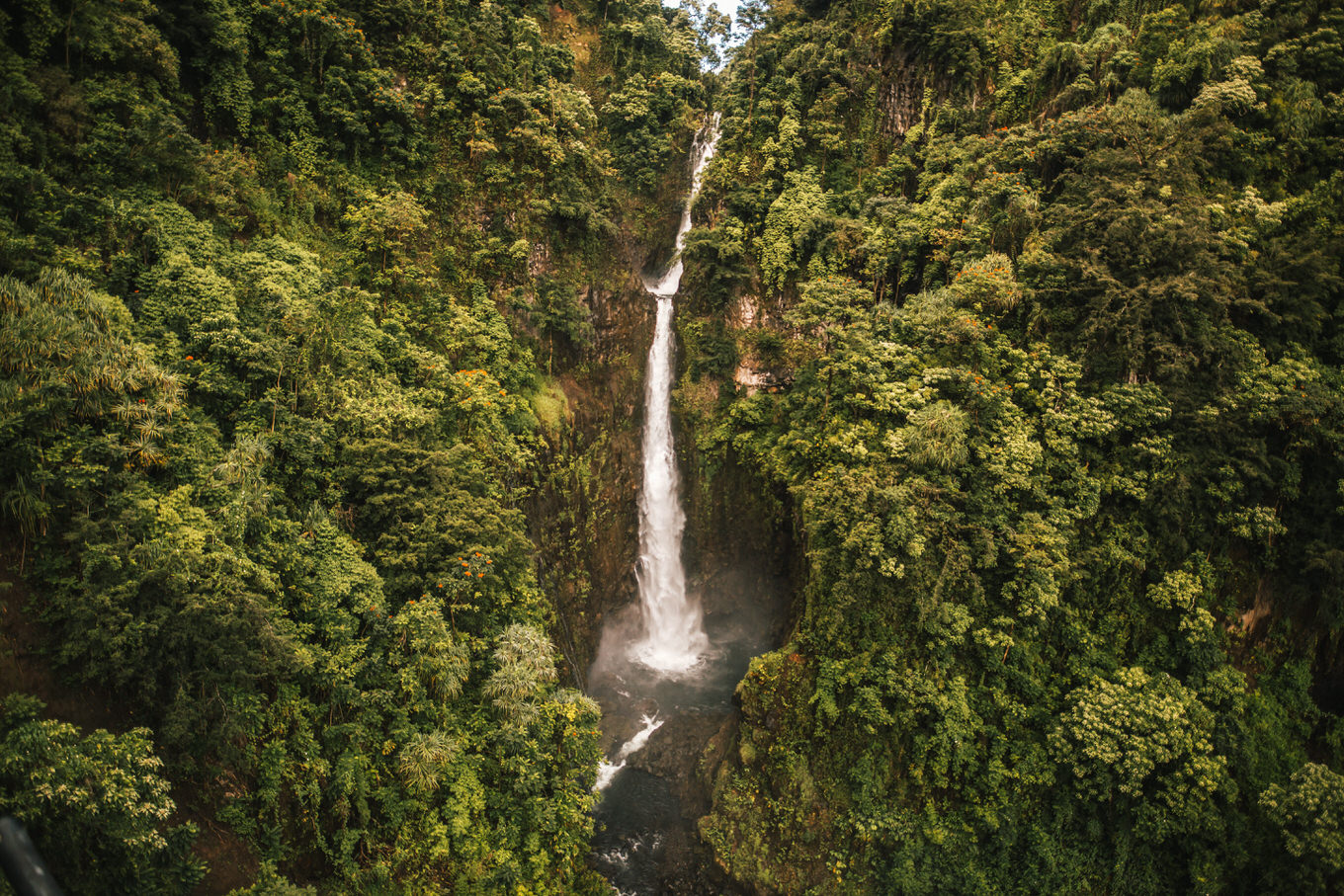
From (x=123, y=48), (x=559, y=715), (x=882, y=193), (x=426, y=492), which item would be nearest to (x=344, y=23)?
(x=123, y=48)

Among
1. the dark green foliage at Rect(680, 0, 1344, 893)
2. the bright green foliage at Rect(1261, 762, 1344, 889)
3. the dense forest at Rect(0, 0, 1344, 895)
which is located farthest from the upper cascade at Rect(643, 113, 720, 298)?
the bright green foliage at Rect(1261, 762, 1344, 889)

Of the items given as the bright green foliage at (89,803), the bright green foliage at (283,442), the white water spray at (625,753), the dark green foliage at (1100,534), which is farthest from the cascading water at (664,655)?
the bright green foliage at (89,803)

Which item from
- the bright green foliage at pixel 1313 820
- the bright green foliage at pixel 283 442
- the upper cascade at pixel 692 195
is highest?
the upper cascade at pixel 692 195

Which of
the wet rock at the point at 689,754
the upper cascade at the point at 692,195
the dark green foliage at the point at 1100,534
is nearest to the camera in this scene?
the dark green foliage at the point at 1100,534

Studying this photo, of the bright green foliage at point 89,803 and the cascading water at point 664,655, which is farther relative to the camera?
the cascading water at point 664,655

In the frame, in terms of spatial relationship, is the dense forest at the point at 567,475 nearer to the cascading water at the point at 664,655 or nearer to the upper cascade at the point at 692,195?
the cascading water at the point at 664,655

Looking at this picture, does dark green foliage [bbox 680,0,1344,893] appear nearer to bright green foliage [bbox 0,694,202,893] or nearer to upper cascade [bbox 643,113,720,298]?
upper cascade [bbox 643,113,720,298]
